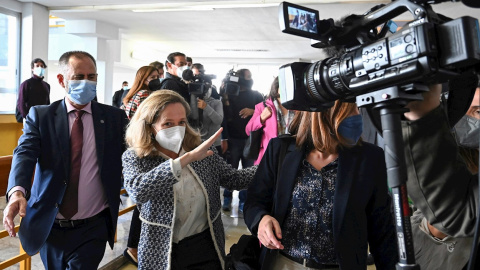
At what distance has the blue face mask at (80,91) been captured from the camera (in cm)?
212

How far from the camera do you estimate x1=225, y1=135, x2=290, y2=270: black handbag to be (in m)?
1.44

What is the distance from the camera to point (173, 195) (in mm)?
1806

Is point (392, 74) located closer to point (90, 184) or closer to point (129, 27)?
point (90, 184)

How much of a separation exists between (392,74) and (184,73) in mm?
2943

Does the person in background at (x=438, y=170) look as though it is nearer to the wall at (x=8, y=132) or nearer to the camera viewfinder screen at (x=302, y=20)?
the camera viewfinder screen at (x=302, y=20)

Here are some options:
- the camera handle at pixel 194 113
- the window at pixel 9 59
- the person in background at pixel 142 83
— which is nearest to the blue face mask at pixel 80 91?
the person in background at pixel 142 83

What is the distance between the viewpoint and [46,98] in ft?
21.5

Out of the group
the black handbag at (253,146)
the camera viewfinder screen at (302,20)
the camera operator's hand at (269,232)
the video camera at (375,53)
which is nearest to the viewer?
the video camera at (375,53)

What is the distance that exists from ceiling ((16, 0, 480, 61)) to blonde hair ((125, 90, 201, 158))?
168 inches

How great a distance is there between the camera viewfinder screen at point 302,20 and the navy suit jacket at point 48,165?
146 centimetres

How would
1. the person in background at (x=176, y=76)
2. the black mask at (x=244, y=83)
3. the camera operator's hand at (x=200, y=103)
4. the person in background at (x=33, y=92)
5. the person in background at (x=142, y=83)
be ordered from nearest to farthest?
1. the person in background at (x=142, y=83)
2. the person in background at (x=176, y=76)
3. the camera operator's hand at (x=200, y=103)
4. the black mask at (x=244, y=83)
5. the person in background at (x=33, y=92)

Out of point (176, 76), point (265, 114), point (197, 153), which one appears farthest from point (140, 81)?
point (197, 153)

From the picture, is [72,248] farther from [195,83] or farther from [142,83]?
[195,83]

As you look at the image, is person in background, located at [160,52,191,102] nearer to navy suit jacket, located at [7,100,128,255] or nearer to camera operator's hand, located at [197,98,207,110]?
camera operator's hand, located at [197,98,207,110]
